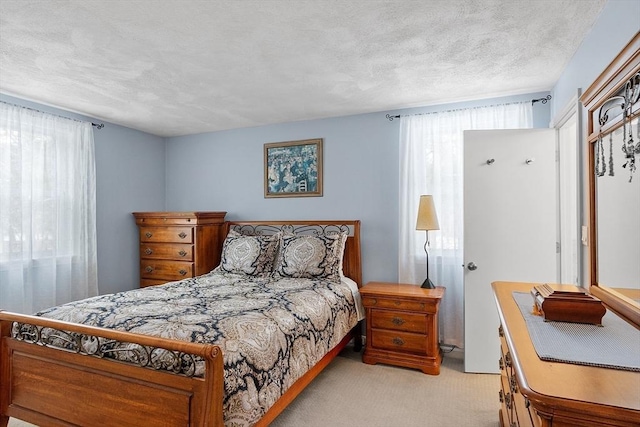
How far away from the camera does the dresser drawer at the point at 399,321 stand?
10.3 ft

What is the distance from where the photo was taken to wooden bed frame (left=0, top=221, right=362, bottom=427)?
156 centimetres

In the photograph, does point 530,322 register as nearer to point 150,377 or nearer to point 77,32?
point 150,377

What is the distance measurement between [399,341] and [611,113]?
7.63 ft

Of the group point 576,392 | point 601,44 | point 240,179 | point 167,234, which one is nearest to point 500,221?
point 601,44

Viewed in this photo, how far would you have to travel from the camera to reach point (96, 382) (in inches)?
71.7

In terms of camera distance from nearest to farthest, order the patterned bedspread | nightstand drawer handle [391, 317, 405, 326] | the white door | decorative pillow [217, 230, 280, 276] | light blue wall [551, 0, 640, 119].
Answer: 1. light blue wall [551, 0, 640, 119]
2. the patterned bedspread
3. the white door
4. nightstand drawer handle [391, 317, 405, 326]
5. decorative pillow [217, 230, 280, 276]

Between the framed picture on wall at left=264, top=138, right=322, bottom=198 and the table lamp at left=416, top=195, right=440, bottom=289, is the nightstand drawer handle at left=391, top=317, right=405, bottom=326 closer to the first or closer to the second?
the table lamp at left=416, top=195, right=440, bottom=289

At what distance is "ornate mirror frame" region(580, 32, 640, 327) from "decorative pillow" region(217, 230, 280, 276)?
2622mm

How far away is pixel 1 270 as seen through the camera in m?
3.14

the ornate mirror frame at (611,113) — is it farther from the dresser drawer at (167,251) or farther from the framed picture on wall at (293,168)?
the dresser drawer at (167,251)

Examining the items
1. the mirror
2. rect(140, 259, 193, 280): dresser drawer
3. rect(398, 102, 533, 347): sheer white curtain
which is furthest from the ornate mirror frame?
rect(140, 259, 193, 280): dresser drawer

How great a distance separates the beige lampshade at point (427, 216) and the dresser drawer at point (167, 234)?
96.2 inches

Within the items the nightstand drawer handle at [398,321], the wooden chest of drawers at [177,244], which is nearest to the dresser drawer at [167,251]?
the wooden chest of drawers at [177,244]

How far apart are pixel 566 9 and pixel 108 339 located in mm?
2924
